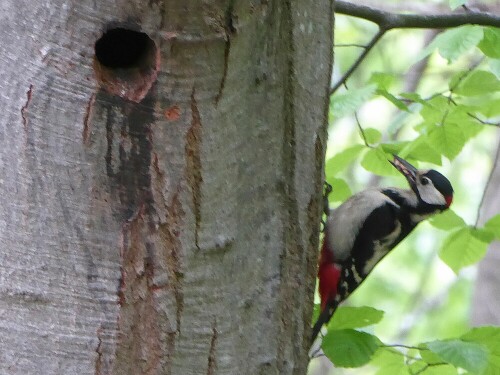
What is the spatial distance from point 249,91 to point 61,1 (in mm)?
391

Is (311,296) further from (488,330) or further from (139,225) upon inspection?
(488,330)

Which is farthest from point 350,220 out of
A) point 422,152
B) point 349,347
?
point 349,347

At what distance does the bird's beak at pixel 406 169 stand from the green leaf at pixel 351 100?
1.20ft

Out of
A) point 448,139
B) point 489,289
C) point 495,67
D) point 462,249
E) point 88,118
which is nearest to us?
point 88,118

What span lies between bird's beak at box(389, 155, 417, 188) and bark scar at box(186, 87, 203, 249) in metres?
1.35

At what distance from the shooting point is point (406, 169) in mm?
3232

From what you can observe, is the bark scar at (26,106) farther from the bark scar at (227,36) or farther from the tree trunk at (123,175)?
the bark scar at (227,36)

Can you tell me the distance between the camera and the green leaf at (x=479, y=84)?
2.61 metres

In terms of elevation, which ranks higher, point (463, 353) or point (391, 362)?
point (463, 353)

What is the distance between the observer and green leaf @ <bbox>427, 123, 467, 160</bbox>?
2.66 metres

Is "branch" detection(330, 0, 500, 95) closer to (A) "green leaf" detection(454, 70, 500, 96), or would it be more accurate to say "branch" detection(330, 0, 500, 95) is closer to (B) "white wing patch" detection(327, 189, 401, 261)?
(A) "green leaf" detection(454, 70, 500, 96)

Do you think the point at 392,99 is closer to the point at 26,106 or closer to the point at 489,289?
the point at 26,106

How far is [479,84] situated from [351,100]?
0.48 metres

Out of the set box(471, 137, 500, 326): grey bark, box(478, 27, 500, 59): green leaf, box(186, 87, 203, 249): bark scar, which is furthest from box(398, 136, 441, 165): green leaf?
box(471, 137, 500, 326): grey bark
